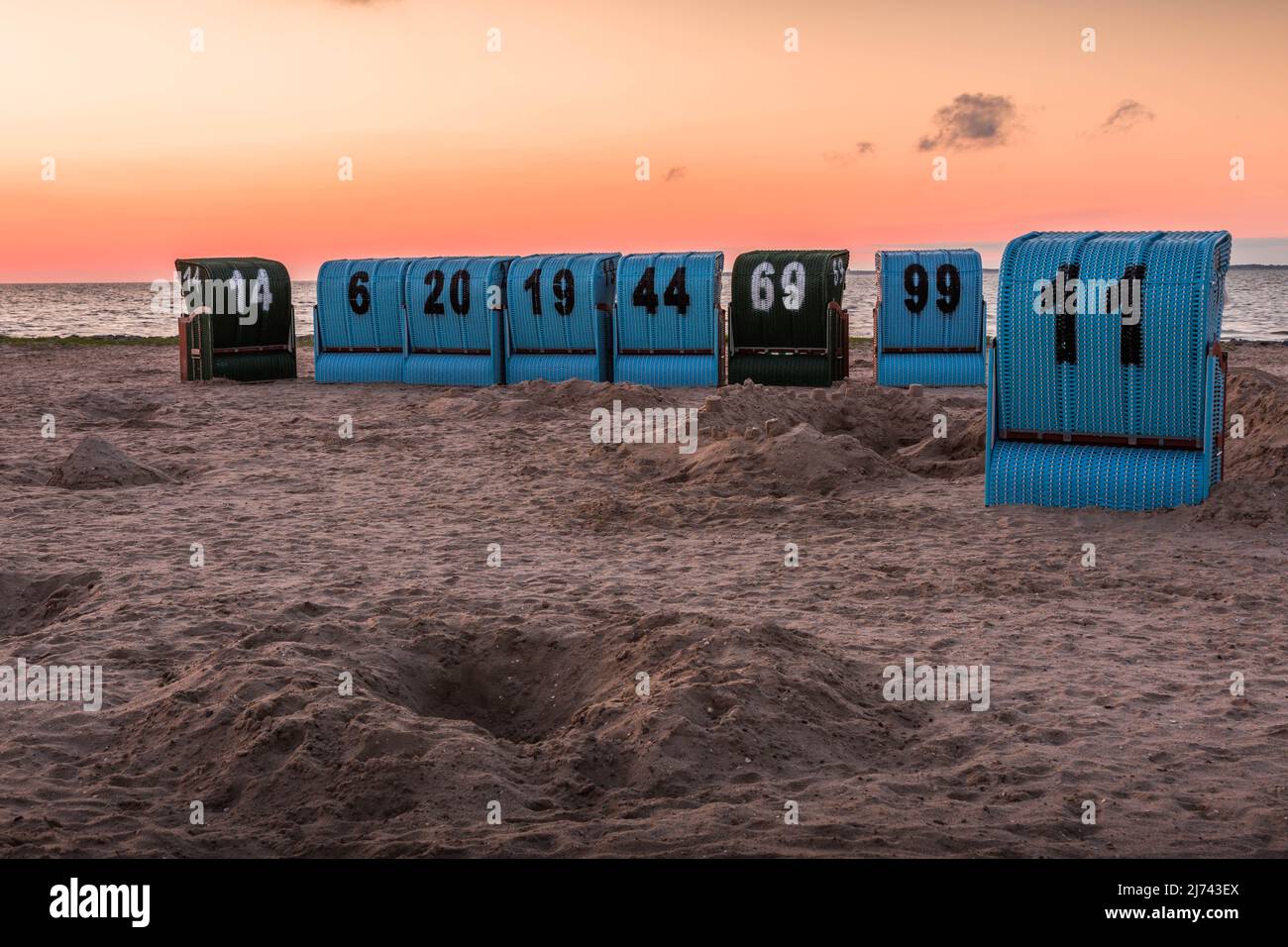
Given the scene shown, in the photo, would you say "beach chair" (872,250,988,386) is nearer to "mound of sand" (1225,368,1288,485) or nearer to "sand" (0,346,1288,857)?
"mound of sand" (1225,368,1288,485)

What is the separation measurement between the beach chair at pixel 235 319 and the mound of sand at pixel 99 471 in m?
12.0

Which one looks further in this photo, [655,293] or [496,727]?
[655,293]

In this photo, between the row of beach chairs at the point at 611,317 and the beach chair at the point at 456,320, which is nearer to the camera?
the row of beach chairs at the point at 611,317

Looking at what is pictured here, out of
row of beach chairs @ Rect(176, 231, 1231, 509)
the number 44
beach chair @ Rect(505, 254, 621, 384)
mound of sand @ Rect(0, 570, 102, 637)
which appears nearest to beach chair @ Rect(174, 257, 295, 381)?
row of beach chairs @ Rect(176, 231, 1231, 509)

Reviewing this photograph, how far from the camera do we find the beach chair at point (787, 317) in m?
24.0

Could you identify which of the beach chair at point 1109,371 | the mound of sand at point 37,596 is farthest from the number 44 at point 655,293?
the mound of sand at point 37,596

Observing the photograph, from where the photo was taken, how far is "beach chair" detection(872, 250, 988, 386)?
23.3 m

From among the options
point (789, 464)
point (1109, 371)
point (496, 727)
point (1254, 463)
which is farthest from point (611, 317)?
point (496, 727)

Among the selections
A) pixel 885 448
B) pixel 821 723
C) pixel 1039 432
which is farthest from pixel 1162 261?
pixel 821 723

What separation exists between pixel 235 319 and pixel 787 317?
11.9m

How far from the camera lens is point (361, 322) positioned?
85.5 ft

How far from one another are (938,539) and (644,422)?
755 centimetres

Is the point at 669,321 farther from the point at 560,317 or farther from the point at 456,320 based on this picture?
the point at 456,320

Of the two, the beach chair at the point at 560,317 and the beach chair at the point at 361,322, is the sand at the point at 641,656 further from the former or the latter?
the beach chair at the point at 361,322
